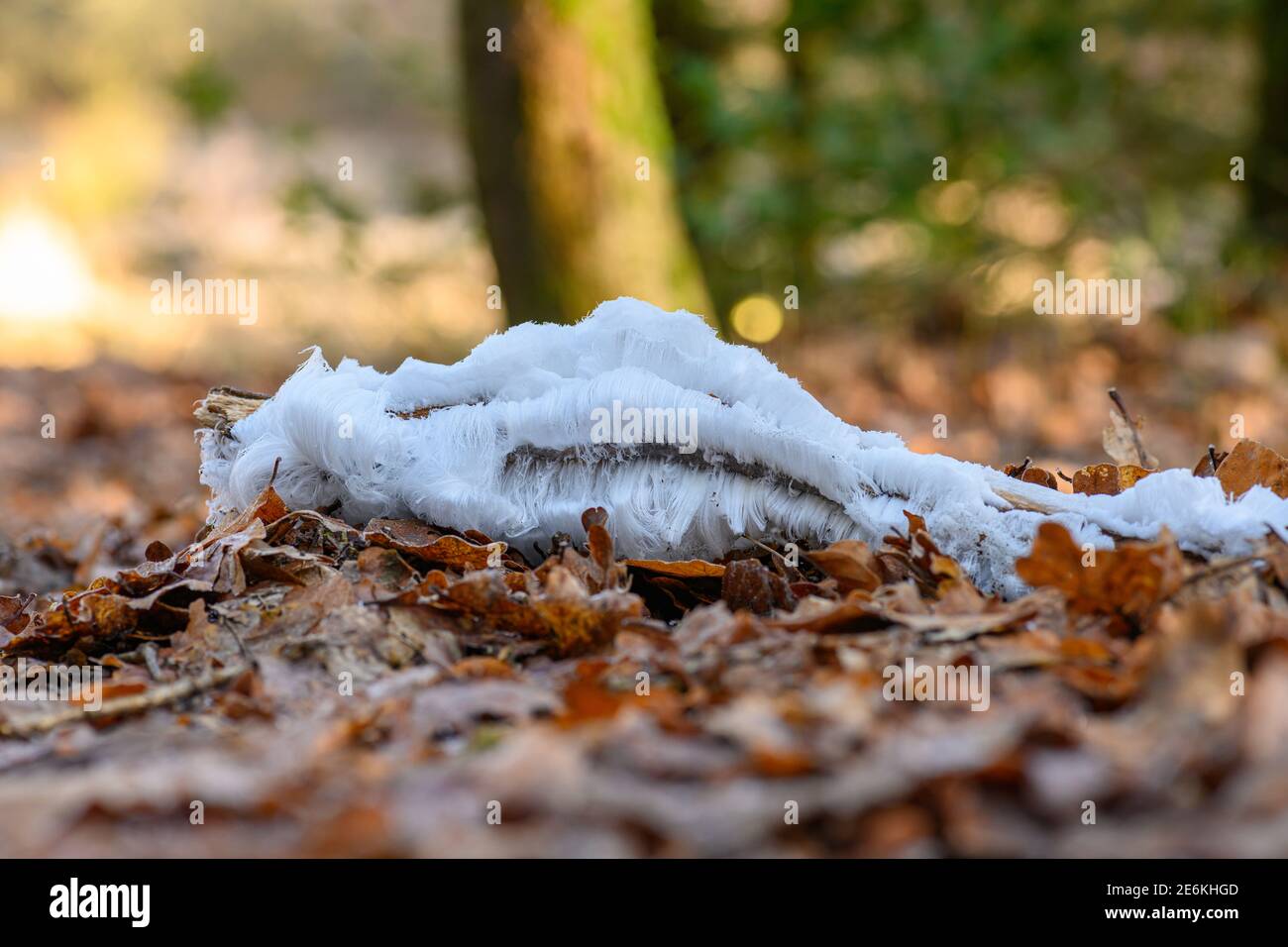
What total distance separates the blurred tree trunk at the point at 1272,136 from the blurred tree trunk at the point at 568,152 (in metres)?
5.22

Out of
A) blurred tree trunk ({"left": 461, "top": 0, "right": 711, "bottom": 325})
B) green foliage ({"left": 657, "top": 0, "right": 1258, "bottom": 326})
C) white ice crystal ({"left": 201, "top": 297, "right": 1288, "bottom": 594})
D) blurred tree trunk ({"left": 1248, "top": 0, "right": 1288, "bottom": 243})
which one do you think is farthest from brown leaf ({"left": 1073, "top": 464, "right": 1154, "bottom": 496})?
blurred tree trunk ({"left": 1248, "top": 0, "right": 1288, "bottom": 243})

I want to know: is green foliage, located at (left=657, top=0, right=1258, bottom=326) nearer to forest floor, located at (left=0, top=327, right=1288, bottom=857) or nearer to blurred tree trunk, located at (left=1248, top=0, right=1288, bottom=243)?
blurred tree trunk, located at (left=1248, top=0, right=1288, bottom=243)

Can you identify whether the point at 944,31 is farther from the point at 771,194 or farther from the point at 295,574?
the point at 295,574

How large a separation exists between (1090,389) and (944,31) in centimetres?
267

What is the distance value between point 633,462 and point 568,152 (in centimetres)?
436

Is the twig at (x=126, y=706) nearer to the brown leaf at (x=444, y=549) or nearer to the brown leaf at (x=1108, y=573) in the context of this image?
the brown leaf at (x=444, y=549)

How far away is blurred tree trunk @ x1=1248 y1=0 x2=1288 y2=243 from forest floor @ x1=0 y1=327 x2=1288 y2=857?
8382mm

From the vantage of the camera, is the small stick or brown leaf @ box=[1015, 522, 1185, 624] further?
the small stick

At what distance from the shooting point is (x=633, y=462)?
276 centimetres

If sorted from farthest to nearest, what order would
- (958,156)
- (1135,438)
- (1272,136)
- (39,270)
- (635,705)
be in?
1. (39,270)
2. (1272,136)
3. (958,156)
4. (1135,438)
5. (635,705)

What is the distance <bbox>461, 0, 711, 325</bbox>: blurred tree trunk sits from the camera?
661 cm

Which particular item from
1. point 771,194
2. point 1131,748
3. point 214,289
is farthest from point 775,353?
point 1131,748

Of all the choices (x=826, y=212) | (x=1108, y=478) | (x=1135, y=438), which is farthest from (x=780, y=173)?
(x=1108, y=478)

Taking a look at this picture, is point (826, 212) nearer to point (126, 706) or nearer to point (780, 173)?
point (780, 173)
